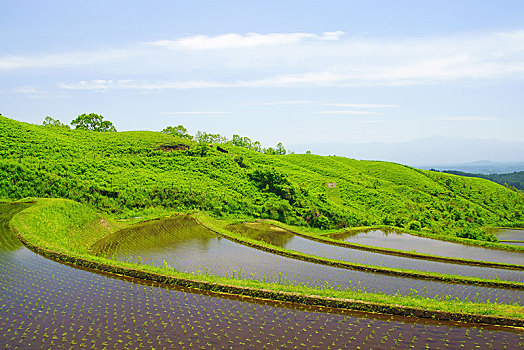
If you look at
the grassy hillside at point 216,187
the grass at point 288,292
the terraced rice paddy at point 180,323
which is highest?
the grassy hillside at point 216,187

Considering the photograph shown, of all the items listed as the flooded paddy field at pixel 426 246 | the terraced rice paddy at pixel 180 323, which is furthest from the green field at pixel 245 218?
the flooded paddy field at pixel 426 246

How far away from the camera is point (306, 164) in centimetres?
6981

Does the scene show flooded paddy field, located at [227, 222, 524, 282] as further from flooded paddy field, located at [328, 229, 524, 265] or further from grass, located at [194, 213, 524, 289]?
flooded paddy field, located at [328, 229, 524, 265]

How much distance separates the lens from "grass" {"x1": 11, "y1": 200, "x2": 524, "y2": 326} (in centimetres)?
1195

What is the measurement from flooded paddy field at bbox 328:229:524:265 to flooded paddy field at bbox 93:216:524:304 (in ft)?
27.3

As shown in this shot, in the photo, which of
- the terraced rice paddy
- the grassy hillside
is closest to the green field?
the grassy hillside

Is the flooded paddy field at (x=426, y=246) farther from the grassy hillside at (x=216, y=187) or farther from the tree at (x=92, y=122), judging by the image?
the tree at (x=92, y=122)

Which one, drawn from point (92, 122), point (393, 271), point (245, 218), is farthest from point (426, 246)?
point (92, 122)

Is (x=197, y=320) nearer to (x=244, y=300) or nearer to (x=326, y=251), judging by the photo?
(x=244, y=300)

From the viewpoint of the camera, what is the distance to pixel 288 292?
13414 mm

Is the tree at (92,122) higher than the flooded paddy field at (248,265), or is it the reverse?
the tree at (92,122)

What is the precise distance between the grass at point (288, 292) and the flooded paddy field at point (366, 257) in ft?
19.9

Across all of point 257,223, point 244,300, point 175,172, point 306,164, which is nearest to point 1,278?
point 244,300

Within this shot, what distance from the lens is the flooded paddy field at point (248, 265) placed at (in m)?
15.9
